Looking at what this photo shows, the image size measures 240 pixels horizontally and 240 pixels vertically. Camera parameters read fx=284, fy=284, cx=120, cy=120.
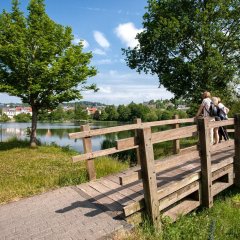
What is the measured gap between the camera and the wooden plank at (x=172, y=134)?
482 cm

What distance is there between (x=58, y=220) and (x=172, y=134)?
2.47m

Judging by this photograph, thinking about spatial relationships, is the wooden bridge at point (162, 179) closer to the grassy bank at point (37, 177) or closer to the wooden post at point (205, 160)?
the wooden post at point (205, 160)

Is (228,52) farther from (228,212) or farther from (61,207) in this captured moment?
(61,207)

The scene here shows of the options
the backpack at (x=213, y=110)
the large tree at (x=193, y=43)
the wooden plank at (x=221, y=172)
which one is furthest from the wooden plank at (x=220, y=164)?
the large tree at (x=193, y=43)

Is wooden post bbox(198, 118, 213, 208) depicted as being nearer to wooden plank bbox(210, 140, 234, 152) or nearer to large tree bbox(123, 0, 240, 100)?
wooden plank bbox(210, 140, 234, 152)

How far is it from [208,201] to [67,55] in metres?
12.4

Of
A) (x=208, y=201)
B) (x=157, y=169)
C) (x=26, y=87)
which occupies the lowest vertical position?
(x=208, y=201)

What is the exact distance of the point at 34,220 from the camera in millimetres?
4777

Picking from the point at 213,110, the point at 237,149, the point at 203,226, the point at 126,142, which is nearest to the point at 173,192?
the point at 203,226

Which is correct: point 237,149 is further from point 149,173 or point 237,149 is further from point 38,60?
point 38,60

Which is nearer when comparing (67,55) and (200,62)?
(67,55)

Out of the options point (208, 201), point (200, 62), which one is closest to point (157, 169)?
point (208, 201)

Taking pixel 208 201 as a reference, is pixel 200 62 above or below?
above

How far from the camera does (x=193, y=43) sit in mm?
20562
